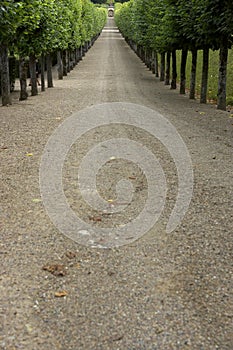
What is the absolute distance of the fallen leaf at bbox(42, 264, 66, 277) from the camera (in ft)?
16.5

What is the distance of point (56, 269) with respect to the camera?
5.11m

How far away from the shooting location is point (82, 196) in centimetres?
732

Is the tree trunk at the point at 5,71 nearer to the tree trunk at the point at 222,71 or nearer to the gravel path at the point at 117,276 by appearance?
the tree trunk at the point at 222,71

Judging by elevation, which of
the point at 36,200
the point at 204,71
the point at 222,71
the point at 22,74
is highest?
the point at 222,71

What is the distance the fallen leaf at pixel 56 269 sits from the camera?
16.5ft

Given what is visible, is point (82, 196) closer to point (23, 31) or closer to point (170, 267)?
point (170, 267)

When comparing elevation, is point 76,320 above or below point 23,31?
below

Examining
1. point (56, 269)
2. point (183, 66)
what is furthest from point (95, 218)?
point (183, 66)

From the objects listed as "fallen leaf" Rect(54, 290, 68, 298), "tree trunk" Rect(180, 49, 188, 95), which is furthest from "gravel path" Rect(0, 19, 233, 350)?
"tree trunk" Rect(180, 49, 188, 95)

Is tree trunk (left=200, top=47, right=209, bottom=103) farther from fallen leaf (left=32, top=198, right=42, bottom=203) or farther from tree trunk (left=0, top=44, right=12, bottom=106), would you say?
fallen leaf (left=32, top=198, right=42, bottom=203)

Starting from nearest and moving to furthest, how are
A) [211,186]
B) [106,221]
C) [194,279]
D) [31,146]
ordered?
[194,279]
[106,221]
[211,186]
[31,146]

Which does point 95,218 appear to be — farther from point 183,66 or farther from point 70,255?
point 183,66

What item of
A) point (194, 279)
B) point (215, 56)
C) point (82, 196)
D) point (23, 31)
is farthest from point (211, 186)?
point (215, 56)

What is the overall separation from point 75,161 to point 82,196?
2.07 metres
